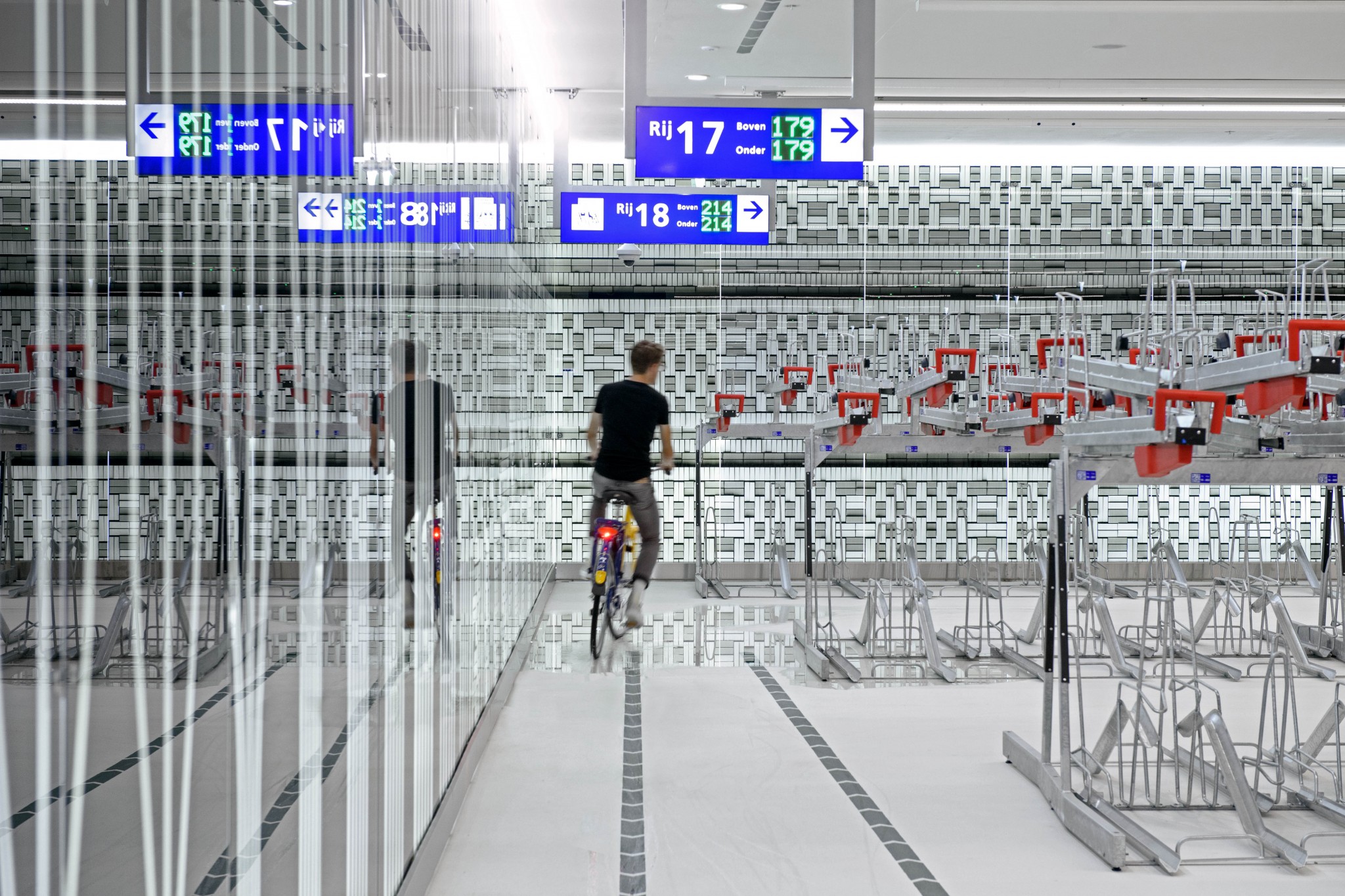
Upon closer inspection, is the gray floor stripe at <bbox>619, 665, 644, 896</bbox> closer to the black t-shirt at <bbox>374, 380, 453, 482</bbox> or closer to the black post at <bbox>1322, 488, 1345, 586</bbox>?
the black t-shirt at <bbox>374, 380, 453, 482</bbox>

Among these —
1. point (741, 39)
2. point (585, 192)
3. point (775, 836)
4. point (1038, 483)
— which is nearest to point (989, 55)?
point (741, 39)

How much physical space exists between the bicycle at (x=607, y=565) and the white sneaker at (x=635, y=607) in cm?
14

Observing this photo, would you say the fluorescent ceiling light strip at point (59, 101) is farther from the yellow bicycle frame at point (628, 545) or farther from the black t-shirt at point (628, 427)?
the yellow bicycle frame at point (628, 545)

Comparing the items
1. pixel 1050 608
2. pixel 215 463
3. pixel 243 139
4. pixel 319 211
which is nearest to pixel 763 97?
pixel 1050 608

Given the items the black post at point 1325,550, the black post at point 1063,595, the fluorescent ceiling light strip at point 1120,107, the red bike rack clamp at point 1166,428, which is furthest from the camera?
the fluorescent ceiling light strip at point 1120,107

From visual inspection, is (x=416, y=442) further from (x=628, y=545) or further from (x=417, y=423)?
(x=628, y=545)

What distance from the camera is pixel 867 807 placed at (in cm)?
388

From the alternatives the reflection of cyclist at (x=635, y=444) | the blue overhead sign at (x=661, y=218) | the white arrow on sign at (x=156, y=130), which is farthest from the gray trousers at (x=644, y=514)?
the white arrow on sign at (x=156, y=130)

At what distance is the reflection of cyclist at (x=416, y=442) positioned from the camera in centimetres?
263

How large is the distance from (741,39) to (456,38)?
3222 millimetres

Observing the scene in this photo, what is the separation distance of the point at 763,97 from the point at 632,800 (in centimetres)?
294

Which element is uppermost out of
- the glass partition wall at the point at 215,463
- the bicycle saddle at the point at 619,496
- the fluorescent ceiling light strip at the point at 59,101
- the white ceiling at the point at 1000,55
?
the white ceiling at the point at 1000,55

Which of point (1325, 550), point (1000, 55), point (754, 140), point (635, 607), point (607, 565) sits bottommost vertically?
point (635, 607)

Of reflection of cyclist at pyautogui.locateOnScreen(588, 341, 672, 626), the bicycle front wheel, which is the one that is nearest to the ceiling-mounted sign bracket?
reflection of cyclist at pyautogui.locateOnScreen(588, 341, 672, 626)
